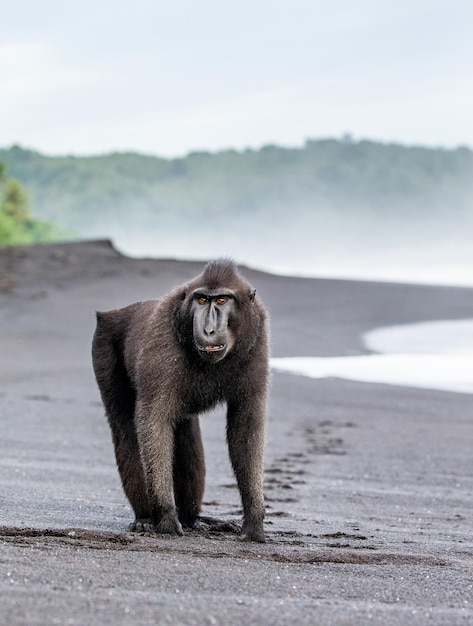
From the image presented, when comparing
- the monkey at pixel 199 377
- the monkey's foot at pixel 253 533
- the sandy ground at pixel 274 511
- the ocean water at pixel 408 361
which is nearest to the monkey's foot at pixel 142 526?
the monkey at pixel 199 377

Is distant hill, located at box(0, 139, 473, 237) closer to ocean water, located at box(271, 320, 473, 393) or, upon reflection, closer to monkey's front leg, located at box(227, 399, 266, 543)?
ocean water, located at box(271, 320, 473, 393)

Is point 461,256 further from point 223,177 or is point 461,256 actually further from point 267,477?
point 267,477

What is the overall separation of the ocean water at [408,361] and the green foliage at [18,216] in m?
41.5

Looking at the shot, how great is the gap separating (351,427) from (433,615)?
9783 millimetres

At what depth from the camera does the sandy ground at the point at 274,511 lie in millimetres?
4734

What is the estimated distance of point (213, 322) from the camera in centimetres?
678

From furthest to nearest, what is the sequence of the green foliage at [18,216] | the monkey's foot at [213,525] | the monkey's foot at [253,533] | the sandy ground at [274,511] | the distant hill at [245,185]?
the distant hill at [245,185] < the green foliage at [18,216] < the monkey's foot at [213,525] < the monkey's foot at [253,533] < the sandy ground at [274,511]

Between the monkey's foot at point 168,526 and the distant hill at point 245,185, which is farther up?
the distant hill at point 245,185

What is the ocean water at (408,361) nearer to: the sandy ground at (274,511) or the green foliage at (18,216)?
the sandy ground at (274,511)

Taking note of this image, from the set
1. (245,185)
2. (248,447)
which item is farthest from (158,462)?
(245,185)

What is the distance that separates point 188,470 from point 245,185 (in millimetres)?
93799

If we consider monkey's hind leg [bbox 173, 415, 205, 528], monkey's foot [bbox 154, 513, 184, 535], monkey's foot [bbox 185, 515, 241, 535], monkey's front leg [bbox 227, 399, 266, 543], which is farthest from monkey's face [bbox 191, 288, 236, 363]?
monkey's foot [bbox 185, 515, 241, 535]

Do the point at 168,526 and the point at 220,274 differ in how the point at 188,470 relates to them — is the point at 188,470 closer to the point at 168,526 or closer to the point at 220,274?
the point at 168,526

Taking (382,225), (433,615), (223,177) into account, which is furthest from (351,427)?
(223,177)
